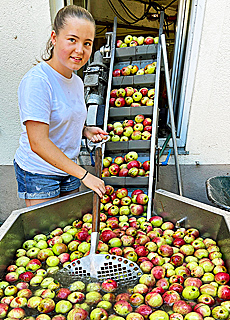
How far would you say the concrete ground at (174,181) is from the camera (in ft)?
12.1

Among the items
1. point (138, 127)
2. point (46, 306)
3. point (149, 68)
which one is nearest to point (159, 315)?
point (46, 306)

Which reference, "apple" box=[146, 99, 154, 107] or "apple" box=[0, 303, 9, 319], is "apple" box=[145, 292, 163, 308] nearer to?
"apple" box=[0, 303, 9, 319]

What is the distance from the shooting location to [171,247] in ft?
5.30

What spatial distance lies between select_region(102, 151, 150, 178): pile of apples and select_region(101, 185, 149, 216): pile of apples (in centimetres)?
19

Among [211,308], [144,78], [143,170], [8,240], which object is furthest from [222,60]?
[8,240]

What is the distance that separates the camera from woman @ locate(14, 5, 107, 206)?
55.4 inches

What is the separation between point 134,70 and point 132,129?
2.97 feet

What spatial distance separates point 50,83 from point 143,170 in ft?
4.30

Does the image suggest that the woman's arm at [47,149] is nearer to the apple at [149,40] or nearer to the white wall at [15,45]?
the white wall at [15,45]

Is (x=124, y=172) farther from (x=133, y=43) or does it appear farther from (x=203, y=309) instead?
(x=133, y=43)

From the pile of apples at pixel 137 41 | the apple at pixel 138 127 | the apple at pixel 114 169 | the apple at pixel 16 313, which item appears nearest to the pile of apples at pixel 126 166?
the apple at pixel 114 169

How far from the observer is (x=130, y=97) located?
9.81 ft

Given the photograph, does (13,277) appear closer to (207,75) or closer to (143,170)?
(143,170)

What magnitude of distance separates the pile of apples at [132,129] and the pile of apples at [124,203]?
0.69m
